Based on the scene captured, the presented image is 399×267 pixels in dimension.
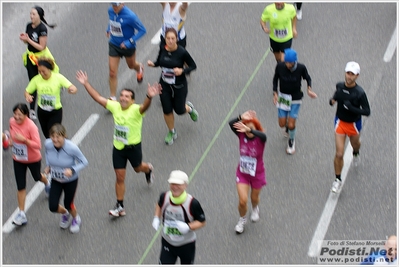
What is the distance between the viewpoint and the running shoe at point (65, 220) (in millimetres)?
11891

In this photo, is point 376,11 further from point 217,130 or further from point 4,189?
point 4,189

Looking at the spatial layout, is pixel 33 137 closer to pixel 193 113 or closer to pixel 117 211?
pixel 117 211

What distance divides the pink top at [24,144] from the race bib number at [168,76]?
2.12m

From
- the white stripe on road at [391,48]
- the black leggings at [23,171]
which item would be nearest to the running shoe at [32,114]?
the black leggings at [23,171]

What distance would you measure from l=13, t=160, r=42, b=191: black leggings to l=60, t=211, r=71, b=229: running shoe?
25.5 inches

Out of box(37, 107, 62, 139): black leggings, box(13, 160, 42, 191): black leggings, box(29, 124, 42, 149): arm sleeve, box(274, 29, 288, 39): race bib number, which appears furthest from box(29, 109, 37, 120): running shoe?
box(274, 29, 288, 39): race bib number

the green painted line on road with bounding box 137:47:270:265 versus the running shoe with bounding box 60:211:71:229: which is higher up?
the green painted line on road with bounding box 137:47:270:265

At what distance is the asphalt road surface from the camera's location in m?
11.7

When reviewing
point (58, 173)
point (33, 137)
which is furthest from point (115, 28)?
point (58, 173)

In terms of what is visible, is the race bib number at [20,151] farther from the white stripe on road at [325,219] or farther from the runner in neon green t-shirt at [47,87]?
the white stripe on road at [325,219]

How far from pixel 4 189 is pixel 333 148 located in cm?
489

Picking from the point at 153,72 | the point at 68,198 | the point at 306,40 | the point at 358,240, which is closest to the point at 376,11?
→ the point at 306,40

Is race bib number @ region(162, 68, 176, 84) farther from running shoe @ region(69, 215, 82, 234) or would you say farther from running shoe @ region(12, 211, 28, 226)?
running shoe @ region(12, 211, 28, 226)

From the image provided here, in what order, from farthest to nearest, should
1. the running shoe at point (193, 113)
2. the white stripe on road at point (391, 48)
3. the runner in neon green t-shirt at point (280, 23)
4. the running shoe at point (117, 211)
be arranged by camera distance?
the white stripe on road at point (391, 48), the runner in neon green t-shirt at point (280, 23), the running shoe at point (193, 113), the running shoe at point (117, 211)
